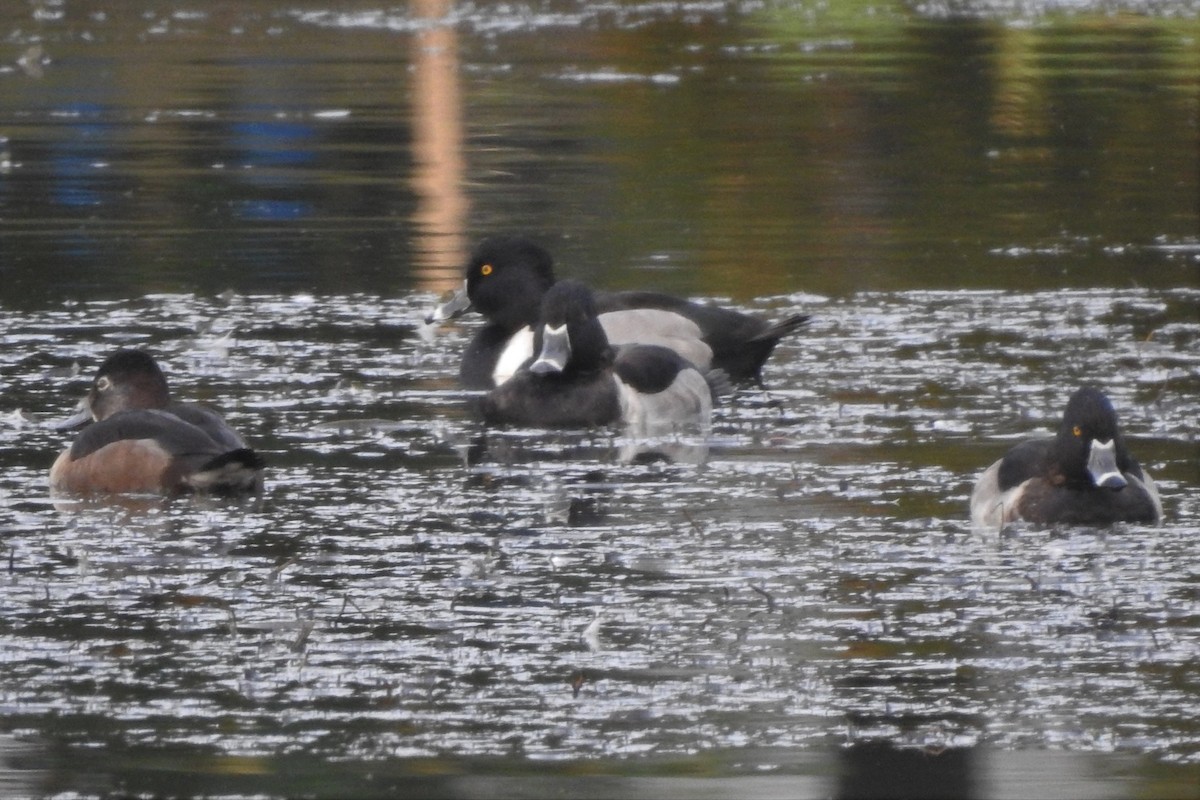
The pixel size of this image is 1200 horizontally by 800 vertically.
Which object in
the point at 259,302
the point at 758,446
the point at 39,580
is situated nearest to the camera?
the point at 39,580

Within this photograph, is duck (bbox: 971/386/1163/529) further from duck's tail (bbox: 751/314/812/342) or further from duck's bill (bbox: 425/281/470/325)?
duck's bill (bbox: 425/281/470/325)

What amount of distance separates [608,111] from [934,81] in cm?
543

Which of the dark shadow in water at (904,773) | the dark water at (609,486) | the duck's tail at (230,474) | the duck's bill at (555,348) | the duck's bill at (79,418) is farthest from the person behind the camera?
the duck's bill at (555,348)

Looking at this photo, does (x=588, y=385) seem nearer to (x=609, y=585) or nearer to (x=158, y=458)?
(x=158, y=458)

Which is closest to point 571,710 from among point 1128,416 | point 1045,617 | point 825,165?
point 1045,617

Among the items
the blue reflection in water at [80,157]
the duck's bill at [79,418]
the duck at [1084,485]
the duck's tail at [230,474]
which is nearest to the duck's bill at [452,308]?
the duck's bill at [79,418]

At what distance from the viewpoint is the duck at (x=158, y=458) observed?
10.0 m

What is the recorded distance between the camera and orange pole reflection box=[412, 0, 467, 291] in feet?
56.6

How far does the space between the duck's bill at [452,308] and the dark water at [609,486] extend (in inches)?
10.2

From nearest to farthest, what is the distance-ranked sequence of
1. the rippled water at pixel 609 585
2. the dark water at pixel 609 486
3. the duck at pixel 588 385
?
the dark water at pixel 609 486
the rippled water at pixel 609 585
the duck at pixel 588 385

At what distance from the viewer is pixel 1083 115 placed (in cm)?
2688

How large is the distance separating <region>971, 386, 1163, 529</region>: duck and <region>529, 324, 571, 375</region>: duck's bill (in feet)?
10.8

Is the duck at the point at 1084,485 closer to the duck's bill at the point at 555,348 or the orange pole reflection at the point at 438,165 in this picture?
the duck's bill at the point at 555,348

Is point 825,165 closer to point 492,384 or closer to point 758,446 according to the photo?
point 492,384
